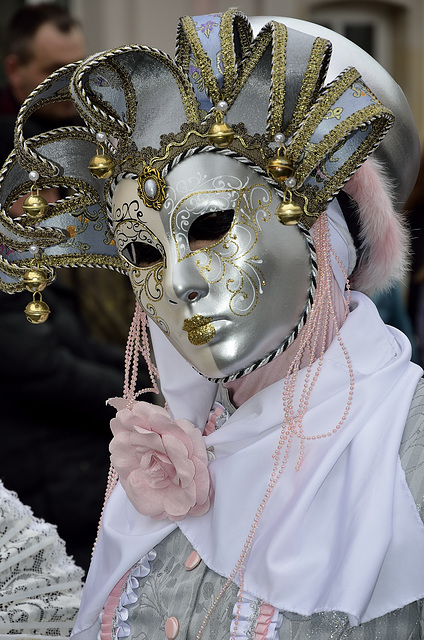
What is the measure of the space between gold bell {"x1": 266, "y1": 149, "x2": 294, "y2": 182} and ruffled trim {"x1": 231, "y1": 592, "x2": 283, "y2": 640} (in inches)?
22.2

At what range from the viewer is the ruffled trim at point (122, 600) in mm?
1499

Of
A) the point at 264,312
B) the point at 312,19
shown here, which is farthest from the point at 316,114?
the point at 312,19

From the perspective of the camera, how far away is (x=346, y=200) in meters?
1.47

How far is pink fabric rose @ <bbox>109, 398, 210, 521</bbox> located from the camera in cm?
148

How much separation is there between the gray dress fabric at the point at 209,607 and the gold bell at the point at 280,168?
0.37 metres

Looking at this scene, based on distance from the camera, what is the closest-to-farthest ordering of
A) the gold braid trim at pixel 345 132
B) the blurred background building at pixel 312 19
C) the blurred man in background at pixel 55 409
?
1. the gold braid trim at pixel 345 132
2. the blurred man in background at pixel 55 409
3. the blurred background building at pixel 312 19

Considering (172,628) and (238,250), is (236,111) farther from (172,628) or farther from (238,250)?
(172,628)

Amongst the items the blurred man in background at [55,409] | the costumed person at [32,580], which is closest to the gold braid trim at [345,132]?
the costumed person at [32,580]

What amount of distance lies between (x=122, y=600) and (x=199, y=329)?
45 cm

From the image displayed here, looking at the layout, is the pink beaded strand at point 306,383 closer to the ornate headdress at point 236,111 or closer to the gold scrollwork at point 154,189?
the ornate headdress at point 236,111

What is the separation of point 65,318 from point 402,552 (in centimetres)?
151

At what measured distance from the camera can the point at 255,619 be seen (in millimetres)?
1354

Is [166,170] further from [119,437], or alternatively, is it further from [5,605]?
[5,605]

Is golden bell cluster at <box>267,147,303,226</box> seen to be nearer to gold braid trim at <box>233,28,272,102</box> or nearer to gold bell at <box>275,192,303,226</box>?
gold bell at <box>275,192,303,226</box>
